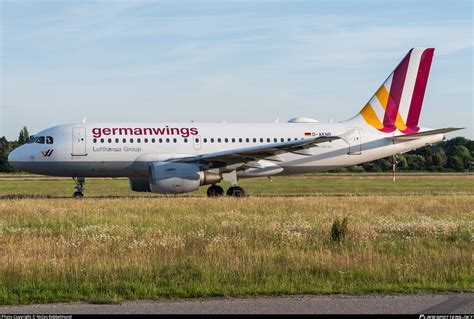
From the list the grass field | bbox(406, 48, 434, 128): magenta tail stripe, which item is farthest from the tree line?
the grass field

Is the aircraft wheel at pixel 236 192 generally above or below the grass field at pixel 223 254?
above

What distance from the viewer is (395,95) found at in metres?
36.8

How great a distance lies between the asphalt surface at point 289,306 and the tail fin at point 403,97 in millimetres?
27355

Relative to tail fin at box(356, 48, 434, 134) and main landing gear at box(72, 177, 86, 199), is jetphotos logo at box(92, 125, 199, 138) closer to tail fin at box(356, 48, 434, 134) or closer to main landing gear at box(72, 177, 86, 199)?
main landing gear at box(72, 177, 86, 199)

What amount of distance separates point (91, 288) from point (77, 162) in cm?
2293

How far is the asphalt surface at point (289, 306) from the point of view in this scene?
894 cm

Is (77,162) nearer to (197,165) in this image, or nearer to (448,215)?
(197,165)

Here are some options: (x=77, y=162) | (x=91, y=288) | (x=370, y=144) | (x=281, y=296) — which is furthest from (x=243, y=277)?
(x=370, y=144)

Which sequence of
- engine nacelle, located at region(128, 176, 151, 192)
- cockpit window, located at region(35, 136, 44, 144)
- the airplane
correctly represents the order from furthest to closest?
engine nacelle, located at region(128, 176, 151, 192) → cockpit window, located at region(35, 136, 44, 144) → the airplane

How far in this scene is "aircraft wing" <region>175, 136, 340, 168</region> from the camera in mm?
31516

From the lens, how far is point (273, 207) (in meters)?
24.9

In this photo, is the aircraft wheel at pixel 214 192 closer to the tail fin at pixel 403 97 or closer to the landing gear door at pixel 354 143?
the landing gear door at pixel 354 143

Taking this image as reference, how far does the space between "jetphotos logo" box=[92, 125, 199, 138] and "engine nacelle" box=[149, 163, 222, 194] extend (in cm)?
288

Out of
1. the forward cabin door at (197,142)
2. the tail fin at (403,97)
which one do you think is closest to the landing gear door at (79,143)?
the forward cabin door at (197,142)
